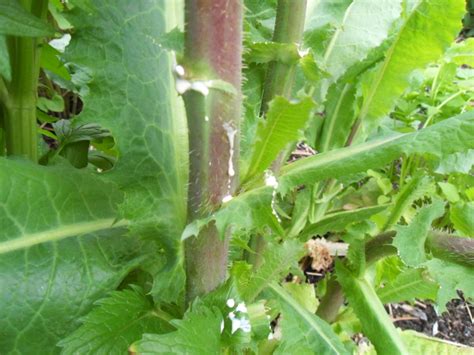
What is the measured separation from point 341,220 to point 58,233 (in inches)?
18.9

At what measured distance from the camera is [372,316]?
1.01 m

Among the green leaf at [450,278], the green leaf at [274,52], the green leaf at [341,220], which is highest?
the green leaf at [274,52]

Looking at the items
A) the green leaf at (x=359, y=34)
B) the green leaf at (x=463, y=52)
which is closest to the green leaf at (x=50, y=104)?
the green leaf at (x=359, y=34)

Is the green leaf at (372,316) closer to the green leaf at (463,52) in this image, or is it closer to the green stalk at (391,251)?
the green stalk at (391,251)

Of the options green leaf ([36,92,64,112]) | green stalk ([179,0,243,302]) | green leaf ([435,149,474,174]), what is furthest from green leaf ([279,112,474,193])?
green leaf ([36,92,64,112])

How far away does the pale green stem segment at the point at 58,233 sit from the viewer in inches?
29.7

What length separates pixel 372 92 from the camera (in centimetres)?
110

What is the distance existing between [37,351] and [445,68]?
4.01ft

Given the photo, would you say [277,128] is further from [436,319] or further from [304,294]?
[436,319]

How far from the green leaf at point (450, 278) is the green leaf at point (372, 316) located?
18 cm

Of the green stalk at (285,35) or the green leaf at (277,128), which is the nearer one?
the green leaf at (277,128)

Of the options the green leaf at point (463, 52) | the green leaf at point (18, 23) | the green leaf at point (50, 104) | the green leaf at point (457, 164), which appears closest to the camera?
the green leaf at point (18, 23)

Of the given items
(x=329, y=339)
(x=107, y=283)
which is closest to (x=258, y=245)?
(x=329, y=339)

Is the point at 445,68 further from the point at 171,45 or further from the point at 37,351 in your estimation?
the point at 37,351
